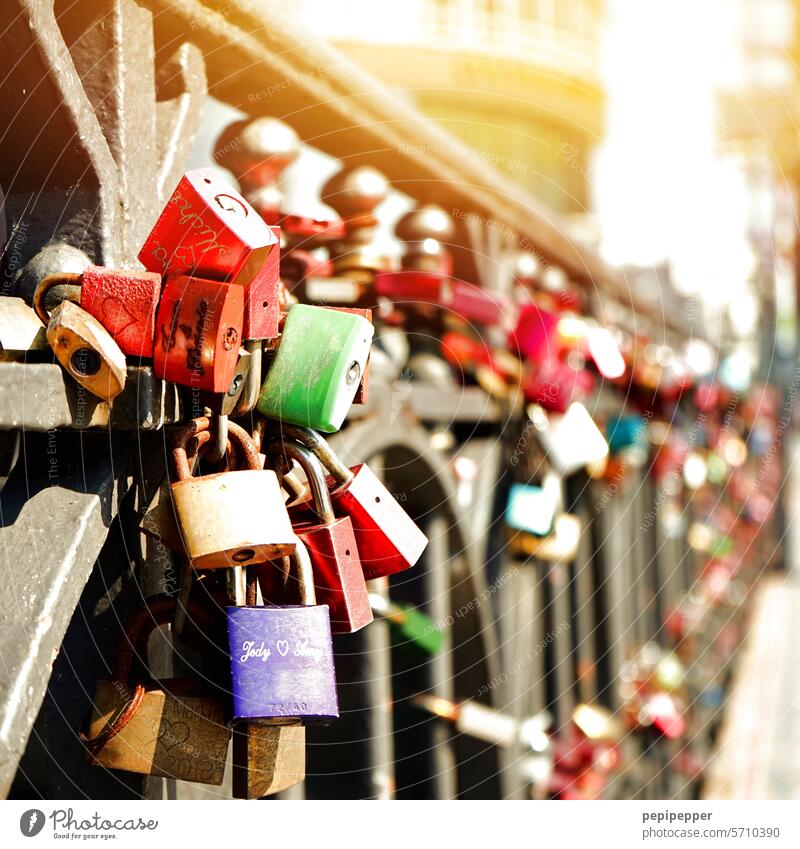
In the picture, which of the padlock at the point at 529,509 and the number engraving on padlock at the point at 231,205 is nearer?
the number engraving on padlock at the point at 231,205

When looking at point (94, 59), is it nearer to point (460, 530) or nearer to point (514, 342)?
point (460, 530)

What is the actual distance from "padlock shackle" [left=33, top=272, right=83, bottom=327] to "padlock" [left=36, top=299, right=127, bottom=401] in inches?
1.0

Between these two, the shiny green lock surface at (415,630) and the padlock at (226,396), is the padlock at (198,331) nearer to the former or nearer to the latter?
the padlock at (226,396)

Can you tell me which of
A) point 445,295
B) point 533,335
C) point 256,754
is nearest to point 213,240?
point 256,754

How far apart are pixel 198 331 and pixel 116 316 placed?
48 mm

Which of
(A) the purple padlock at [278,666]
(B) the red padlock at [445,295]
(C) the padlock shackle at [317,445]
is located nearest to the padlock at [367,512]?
(C) the padlock shackle at [317,445]

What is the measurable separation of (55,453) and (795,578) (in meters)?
6.31

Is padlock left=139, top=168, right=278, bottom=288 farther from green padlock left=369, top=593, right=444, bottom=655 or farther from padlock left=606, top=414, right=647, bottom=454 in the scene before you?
padlock left=606, top=414, right=647, bottom=454

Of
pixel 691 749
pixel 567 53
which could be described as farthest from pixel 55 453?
pixel 691 749

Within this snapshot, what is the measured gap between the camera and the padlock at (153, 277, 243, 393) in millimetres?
541

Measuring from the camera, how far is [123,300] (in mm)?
546

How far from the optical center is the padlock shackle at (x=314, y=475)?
0.65 m

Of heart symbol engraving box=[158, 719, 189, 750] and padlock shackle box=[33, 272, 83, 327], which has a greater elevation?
padlock shackle box=[33, 272, 83, 327]

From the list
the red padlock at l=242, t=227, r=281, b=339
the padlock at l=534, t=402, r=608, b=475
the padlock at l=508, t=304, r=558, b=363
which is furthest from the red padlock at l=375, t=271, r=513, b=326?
the red padlock at l=242, t=227, r=281, b=339
